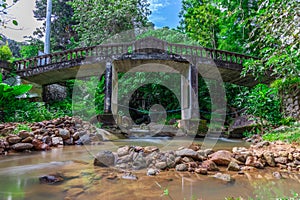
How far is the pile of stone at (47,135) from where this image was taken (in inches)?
145

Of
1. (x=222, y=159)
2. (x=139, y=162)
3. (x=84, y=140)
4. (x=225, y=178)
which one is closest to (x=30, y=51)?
(x=84, y=140)

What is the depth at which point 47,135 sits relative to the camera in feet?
15.2

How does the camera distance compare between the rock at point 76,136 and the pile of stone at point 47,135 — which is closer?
the pile of stone at point 47,135

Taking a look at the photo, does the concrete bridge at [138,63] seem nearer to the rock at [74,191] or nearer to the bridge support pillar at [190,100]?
the bridge support pillar at [190,100]

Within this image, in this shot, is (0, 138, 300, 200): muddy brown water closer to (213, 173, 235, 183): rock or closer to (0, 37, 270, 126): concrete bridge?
(213, 173, 235, 183): rock

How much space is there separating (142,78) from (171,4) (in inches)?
163

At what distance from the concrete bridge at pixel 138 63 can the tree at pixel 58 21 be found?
32.4 ft

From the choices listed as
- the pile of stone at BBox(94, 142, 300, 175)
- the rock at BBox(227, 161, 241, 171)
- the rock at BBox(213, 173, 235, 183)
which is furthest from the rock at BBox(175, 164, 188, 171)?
the rock at BBox(227, 161, 241, 171)

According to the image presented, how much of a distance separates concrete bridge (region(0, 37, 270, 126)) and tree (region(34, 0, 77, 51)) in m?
9.89

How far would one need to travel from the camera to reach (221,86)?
11.3m

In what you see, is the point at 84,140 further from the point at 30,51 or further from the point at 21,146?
the point at 30,51

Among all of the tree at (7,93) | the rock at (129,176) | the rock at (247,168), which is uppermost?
the tree at (7,93)

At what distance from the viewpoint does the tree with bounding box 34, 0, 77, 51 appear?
17.8m

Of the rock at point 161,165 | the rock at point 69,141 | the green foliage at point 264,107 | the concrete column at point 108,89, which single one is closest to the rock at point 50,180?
the rock at point 161,165
